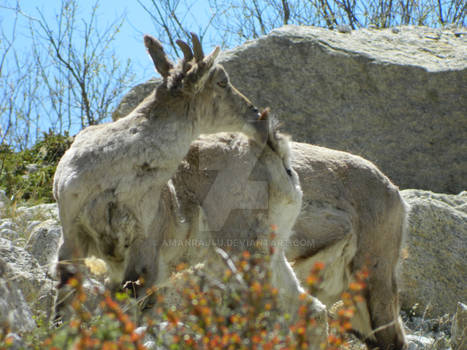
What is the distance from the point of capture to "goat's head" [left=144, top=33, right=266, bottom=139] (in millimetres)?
4367

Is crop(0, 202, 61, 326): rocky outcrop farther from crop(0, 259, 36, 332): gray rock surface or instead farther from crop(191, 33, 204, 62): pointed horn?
crop(191, 33, 204, 62): pointed horn

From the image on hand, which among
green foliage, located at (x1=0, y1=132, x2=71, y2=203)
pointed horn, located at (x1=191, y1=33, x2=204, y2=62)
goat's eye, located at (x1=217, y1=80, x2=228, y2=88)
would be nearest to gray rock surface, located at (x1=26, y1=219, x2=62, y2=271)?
green foliage, located at (x1=0, y1=132, x2=71, y2=203)

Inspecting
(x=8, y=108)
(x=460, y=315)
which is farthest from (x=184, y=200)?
(x=8, y=108)

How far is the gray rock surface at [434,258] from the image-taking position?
6941mm

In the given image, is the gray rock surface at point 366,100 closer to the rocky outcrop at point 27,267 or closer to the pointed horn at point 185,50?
the rocky outcrop at point 27,267

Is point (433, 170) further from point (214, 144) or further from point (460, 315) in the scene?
point (214, 144)

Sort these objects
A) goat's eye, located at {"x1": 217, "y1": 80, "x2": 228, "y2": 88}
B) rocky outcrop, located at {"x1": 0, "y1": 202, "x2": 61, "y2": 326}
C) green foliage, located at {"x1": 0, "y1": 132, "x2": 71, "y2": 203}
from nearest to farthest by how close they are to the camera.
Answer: rocky outcrop, located at {"x1": 0, "y1": 202, "x2": 61, "y2": 326} → goat's eye, located at {"x1": 217, "y1": 80, "x2": 228, "y2": 88} → green foliage, located at {"x1": 0, "y1": 132, "x2": 71, "y2": 203}

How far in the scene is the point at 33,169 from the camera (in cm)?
895

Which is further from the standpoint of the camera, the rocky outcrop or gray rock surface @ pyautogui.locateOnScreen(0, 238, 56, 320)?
gray rock surface @ pyautogui.locateOnScreen(0, 238, 56, 320)

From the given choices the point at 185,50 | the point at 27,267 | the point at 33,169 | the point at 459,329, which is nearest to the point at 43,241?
the point at 27,267

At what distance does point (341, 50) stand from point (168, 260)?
5319 mm

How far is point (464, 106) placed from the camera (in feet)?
28.6

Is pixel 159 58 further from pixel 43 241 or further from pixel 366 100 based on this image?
pixel 366 100

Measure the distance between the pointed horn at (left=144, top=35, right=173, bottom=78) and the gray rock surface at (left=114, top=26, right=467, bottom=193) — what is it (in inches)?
150
